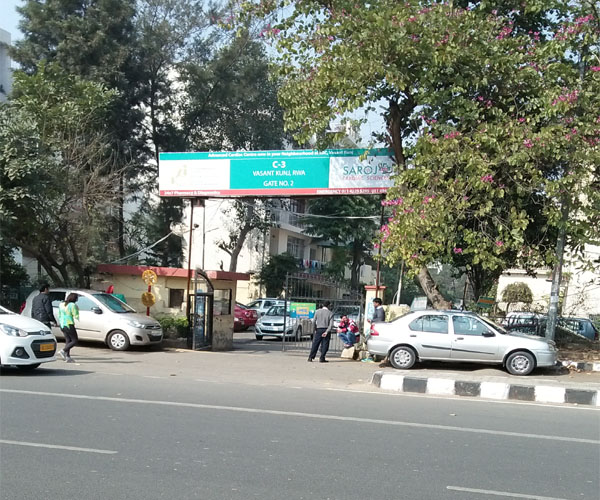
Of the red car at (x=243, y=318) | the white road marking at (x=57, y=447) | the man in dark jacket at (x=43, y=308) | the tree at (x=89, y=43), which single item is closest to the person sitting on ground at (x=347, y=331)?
the man in dark jacket at (x=43, y=308)

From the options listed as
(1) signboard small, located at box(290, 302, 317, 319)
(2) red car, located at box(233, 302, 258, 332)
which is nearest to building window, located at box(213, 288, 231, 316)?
(1) signboard small, located at box(290, 302, 317, 319)

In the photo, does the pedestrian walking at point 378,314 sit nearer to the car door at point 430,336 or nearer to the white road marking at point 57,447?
the car door at point 430,336

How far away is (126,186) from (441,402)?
22.4 m

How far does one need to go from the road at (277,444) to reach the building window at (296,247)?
132 feet

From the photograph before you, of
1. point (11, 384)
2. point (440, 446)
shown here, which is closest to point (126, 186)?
point (11, 384)

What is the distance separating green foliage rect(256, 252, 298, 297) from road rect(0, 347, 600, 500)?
3157 centimetres

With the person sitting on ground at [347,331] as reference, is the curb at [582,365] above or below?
below

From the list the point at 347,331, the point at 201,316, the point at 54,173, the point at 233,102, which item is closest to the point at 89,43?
the point at 233,102

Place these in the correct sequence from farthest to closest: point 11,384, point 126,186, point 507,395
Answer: point 126,186 → point 507,395 → point 11,384

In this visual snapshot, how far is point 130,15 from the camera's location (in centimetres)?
2770

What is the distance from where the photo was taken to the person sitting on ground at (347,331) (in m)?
17.8

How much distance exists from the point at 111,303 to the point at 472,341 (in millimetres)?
9905

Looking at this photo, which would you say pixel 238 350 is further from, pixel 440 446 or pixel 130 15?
pixel 130 15

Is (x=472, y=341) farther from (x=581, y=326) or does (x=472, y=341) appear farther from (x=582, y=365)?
(x=581, y=326)
